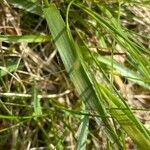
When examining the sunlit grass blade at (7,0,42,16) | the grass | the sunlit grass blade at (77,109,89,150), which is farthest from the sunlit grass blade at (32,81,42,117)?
the sunlit grass blade at (7,0,42,16)

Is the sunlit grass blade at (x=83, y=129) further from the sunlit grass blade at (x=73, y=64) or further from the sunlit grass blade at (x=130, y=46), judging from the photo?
the sunlit grass blade at (x=130, y=46)

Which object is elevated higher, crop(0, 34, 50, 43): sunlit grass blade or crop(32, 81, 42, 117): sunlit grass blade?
crop(0, 34, 50, 43): sunlit grass blade

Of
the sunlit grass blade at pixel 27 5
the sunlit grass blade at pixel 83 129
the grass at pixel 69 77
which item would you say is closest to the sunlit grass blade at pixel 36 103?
the grass at pixel 69 77

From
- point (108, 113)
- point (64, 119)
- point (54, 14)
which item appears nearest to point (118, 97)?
point (108, 113)

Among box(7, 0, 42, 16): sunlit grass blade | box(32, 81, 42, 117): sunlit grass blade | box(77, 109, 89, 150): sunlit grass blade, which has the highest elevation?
box(7, 0, 42, 16): sunlit grass blade

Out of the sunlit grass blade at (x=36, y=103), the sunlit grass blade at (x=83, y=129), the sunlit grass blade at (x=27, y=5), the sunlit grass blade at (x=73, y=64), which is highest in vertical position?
the sunlit grass blade at (x=27, y=5)

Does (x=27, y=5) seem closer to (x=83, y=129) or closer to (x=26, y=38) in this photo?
(x=26, y=38)

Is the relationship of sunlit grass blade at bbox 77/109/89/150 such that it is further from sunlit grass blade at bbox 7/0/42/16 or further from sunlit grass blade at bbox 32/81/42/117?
sunlit grass blade at bbox 7/0/42/16

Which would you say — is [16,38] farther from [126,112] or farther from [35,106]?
[126,112]

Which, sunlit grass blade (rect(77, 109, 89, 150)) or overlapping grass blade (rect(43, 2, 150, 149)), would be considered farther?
sunlit grass blade (rect(77, 109, 89, 150))

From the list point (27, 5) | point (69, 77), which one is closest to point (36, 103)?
point (69, 77)
